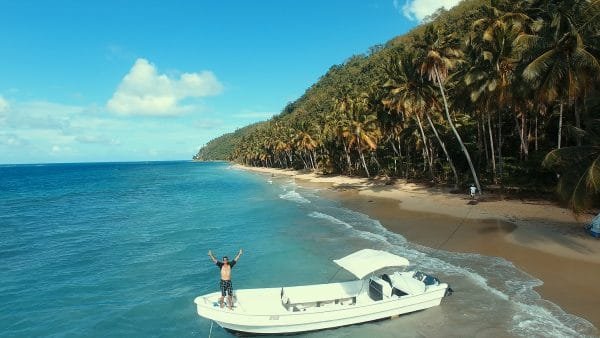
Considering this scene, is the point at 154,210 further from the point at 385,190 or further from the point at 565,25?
the point at 565,25

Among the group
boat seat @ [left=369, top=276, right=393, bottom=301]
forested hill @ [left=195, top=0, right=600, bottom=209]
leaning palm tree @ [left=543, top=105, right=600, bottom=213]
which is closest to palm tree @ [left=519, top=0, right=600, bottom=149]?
forested hill @ [left=195, top=0, right=600, bottom=209]

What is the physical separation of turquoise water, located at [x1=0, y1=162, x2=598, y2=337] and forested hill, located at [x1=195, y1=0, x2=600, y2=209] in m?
6.07

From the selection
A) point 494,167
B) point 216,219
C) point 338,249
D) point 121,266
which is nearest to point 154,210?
point 216,219

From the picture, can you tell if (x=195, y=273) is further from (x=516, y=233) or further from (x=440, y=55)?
(x=440, y=55)

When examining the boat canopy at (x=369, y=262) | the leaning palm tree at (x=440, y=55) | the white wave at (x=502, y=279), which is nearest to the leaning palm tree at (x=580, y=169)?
the white wave at (x=502, y=279)

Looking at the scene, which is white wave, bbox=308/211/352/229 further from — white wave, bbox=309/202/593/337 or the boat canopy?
the boat canopy

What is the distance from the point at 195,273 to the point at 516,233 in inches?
688

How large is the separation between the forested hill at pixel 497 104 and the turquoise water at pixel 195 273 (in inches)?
239

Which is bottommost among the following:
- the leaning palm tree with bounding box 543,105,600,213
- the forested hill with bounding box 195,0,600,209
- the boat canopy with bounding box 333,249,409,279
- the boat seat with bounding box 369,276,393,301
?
the boat seat with bounding box 369,276,393,301

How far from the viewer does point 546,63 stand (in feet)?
66.6

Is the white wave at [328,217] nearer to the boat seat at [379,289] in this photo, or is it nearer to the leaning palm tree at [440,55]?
the leaning palm tree at [440,55]

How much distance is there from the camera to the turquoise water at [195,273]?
13680mm

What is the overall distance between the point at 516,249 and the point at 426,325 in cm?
962

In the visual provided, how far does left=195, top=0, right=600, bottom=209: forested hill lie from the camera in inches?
768
